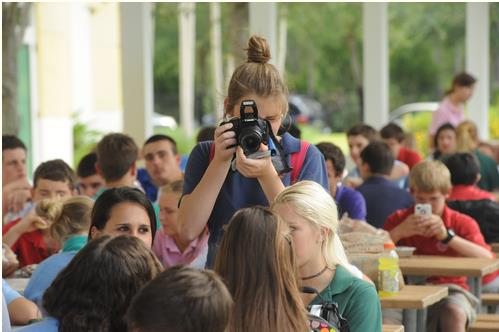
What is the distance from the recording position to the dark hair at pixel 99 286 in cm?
315

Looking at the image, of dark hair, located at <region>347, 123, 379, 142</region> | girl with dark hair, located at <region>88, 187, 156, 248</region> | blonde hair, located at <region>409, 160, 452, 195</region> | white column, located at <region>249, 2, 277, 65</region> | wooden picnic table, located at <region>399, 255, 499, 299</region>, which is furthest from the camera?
white column, located at <region>249, 2, 277, 65</region>

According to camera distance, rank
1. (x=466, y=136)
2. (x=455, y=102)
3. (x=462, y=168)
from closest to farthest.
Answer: (x=462, y=168)
(x=466, y=136)
(x=455, y=102)

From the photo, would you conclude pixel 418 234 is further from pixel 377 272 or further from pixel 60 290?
pixel 60 290

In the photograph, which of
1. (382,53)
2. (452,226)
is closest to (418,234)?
(452,226)

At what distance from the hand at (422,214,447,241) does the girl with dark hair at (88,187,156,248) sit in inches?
87.4

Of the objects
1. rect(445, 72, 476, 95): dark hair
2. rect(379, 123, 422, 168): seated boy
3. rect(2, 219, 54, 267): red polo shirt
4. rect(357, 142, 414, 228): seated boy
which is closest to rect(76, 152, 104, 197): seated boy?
rect(2, 219, 54, 267): red polo shirt

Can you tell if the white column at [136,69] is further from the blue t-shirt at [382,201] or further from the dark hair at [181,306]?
the dark hair at [181,306]

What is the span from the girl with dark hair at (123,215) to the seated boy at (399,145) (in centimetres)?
615

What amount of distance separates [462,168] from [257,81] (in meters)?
3.73

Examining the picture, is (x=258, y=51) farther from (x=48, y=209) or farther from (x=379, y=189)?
(x=379, y=189)

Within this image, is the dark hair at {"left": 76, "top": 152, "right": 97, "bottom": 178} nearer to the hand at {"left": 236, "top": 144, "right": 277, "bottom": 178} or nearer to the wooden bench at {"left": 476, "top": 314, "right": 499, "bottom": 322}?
the wooden bench at {"left": 476, "top": 314, "right": 499, "bottom": 322}

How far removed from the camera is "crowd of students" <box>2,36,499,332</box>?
3.15 m

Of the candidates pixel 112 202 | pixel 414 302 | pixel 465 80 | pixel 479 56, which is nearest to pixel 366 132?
pixel 465 80

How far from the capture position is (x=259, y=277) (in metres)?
3.40
